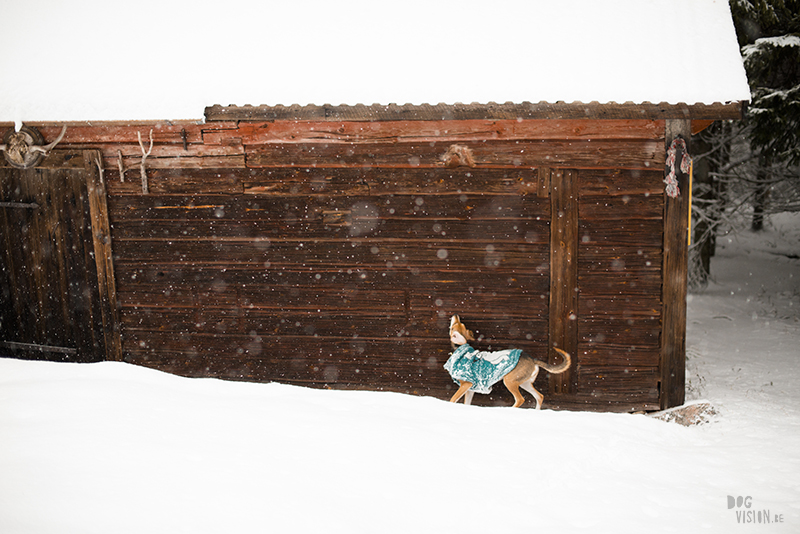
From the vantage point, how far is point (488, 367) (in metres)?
4.91

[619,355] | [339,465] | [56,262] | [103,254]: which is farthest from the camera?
[56,262]

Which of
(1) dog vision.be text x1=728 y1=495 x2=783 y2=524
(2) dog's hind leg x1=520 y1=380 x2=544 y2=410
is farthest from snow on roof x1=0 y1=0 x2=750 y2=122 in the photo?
(1) dog vision.be text x1=728 y1=495 x2=783 y2=524

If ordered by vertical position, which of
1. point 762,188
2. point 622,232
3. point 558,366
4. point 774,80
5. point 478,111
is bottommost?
point 558,366

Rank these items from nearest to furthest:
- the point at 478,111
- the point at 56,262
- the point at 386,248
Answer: the point at 478,111, the point at 386,248, the point at 56,262

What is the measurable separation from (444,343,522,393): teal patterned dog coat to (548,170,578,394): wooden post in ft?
1.95

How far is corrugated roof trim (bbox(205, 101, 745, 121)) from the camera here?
4719 mm

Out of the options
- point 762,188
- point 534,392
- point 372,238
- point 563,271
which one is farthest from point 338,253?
point 762,188

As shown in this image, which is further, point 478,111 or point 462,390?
point 462,390

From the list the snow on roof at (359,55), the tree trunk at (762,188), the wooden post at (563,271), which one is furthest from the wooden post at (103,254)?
the tree trunk at (762,188)

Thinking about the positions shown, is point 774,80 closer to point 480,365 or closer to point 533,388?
point 533,388

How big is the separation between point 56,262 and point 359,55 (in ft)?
13.0

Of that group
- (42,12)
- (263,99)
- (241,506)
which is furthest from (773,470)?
(42,12)

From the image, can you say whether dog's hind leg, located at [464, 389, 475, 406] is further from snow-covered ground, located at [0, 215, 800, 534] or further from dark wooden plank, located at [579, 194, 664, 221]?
dark wooden plank, located at [579, 194, 664, 221]

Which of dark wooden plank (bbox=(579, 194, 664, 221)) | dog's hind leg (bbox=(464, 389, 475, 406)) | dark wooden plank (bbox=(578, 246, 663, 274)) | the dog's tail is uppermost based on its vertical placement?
dark wooden plank (bbox=(579, 194, 664, 221))
